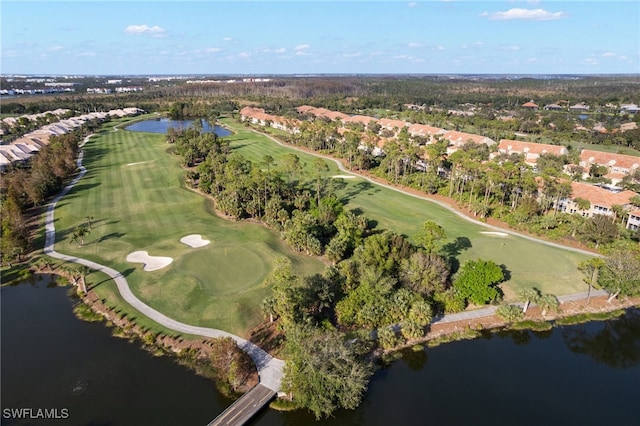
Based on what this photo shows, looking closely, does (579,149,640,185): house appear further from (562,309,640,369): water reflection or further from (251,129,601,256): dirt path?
(562,309,640,369): water reflection

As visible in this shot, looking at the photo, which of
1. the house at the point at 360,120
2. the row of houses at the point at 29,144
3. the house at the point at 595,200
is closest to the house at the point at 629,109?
the house at the point at 360,120

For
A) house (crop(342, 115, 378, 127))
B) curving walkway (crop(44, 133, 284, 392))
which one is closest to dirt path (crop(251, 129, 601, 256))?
house (crop(342, 115, 378, 127))

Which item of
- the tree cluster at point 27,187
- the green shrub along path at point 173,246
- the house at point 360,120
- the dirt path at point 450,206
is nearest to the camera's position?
the green shrub along path at point 173,246

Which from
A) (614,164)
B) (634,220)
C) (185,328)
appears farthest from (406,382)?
(614,164)

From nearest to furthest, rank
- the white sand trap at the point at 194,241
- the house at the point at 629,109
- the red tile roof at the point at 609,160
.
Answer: the white sand trap at the point at 194,241 < the red tile roof at the point at 609,160 < the house at the point at 629,109

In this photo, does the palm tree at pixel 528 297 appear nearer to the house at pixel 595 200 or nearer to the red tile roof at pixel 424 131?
the house at pixel 595 200

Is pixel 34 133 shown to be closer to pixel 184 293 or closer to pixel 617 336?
pixel 184 293
